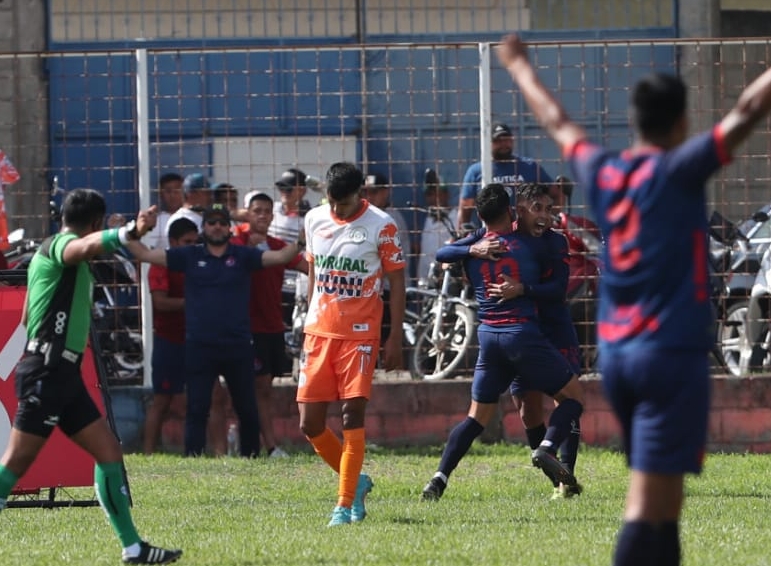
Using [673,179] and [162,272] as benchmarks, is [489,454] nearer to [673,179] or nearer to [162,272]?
[162,272]

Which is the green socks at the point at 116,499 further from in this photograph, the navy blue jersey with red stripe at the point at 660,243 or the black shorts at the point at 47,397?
the navy blue jersey with red stripe at the point at 660,243

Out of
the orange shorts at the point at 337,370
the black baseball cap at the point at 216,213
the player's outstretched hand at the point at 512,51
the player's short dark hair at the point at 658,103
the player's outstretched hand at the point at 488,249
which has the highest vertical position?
the player's outstretched hand at the point at 512,51

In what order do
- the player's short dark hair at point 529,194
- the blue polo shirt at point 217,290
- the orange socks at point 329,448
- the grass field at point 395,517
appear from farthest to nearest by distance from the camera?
the blue polo shirt at point 217,290 → the player's short dark hair at point 529,194 → the orange socks at point 329,448 → the grass field at point 395,517

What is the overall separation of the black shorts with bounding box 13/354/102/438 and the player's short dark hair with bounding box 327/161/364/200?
2.23 metres

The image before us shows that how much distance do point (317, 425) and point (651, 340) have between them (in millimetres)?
4233

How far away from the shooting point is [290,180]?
1536 cm

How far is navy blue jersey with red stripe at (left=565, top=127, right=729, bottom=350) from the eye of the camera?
5.77 metres

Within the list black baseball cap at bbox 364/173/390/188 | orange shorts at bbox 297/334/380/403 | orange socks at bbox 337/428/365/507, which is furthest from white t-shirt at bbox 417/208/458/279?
orange socks at bbox 337/428/365/507

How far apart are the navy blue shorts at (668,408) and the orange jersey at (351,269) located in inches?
156

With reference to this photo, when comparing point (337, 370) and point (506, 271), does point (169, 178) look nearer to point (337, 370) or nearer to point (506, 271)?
point (506, 271)

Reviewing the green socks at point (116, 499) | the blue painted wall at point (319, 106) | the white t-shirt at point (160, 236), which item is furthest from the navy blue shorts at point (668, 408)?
the white t-shirt at point (160, 236)

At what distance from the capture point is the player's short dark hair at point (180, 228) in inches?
567

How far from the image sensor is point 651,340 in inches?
229

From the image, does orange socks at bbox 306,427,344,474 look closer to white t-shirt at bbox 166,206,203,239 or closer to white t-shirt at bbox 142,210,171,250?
white t-shirt at bbox 166,206,203,239
